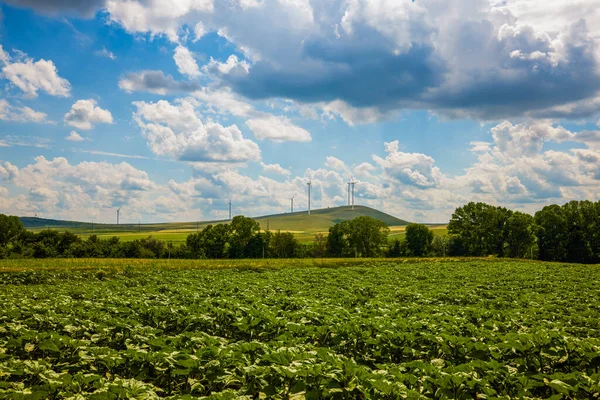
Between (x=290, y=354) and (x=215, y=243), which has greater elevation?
(x=290, y=354)

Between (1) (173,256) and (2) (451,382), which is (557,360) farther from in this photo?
(1) (173,256)

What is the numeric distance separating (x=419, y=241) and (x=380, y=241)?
11.9m

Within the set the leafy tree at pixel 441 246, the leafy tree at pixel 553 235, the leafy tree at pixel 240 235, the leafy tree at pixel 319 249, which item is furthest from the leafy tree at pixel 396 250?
the leafy tree at pixel 240 235

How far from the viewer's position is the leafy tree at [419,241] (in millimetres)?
121812

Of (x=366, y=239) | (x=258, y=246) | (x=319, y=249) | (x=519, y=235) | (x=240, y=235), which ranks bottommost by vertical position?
(x=319, y=249)

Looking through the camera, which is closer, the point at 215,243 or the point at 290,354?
the point at 290,354

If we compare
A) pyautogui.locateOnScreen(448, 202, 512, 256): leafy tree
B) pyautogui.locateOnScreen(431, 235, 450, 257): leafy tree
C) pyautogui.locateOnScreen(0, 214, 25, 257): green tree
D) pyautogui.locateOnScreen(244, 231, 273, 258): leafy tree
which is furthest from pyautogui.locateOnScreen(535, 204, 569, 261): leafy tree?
pyautogui.locateOnScreen(0, 214, 25, 257): green tree

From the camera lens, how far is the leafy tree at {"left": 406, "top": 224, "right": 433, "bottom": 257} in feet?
400

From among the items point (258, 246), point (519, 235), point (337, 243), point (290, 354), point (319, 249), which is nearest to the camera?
point (290, 354)

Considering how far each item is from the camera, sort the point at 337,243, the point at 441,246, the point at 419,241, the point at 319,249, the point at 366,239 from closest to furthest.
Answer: the point at 366,239 → the point at 441,246 → the point at 337,243 → the point at 419,241 → the point at 319,249

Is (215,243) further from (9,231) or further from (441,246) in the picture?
(441,246)

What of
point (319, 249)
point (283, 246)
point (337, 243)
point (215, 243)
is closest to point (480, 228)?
point (337, 243)

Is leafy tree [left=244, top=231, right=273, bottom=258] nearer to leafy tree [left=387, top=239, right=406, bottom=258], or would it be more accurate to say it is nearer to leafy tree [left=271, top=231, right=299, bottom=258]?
leafy tree [left=271, top=231, right=299, bottom=258]

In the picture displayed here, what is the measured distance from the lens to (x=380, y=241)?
394 feet
